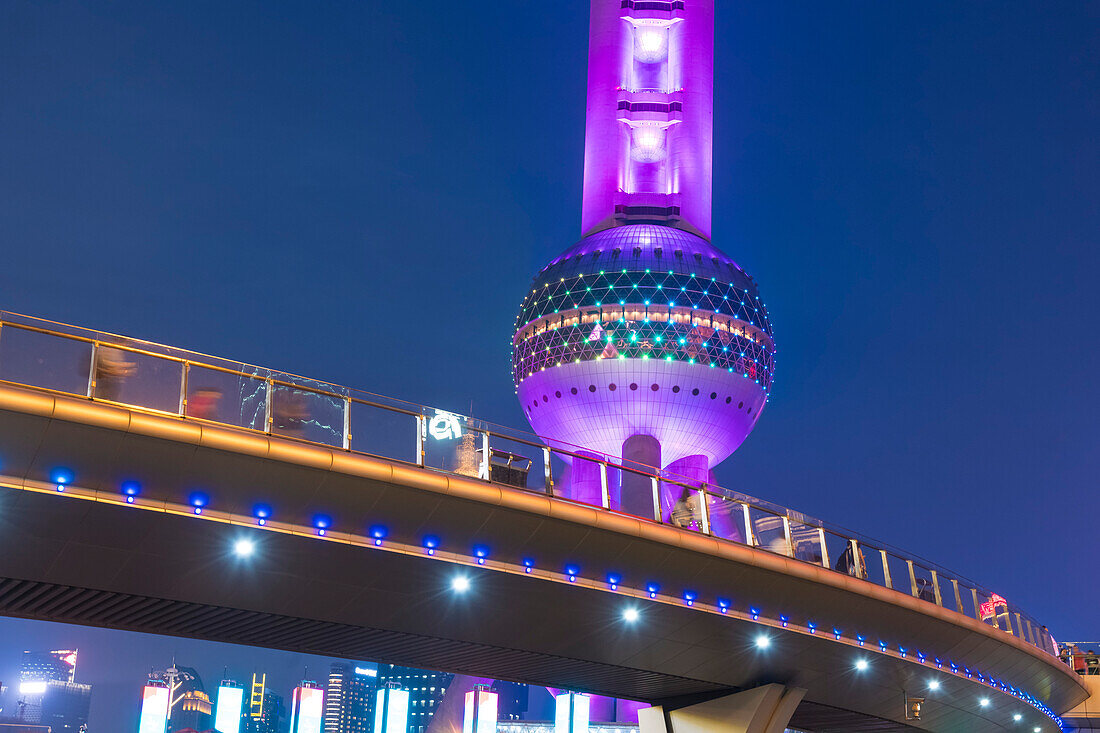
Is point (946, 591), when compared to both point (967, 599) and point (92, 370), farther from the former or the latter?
point (92, 370)

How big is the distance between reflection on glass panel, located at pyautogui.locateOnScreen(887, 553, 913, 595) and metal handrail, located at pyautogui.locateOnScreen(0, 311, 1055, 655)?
3 cm

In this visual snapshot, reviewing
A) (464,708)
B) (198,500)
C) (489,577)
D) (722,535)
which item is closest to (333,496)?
(198,500)

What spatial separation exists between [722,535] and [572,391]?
51.9 m

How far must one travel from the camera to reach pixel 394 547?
2456 centimetres

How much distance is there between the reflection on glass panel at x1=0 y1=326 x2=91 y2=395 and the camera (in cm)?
1989

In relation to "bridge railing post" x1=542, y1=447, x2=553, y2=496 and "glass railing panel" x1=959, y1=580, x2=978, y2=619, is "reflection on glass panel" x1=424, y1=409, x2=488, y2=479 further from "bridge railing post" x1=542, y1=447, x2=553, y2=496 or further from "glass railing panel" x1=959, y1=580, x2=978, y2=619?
"glass railing panel" x1=959, y1=580, x2=978, y2=619

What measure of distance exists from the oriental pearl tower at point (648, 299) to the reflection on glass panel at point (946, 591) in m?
41.1

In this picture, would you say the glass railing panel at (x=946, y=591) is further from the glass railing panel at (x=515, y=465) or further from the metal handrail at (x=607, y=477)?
the glass railing panel at (x=515, y=465)

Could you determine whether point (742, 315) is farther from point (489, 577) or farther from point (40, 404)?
point (40, 404)

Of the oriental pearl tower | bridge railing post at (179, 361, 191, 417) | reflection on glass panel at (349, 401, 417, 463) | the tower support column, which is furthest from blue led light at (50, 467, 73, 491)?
the oriental pearl tower

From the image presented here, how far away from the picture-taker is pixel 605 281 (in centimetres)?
8138

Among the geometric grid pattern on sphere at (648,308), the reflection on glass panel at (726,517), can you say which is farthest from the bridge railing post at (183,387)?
the geometric grid pattern on sphere at (648,308)

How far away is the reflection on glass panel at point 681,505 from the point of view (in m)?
30.0

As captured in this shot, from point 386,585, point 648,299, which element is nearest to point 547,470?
point 386,585
